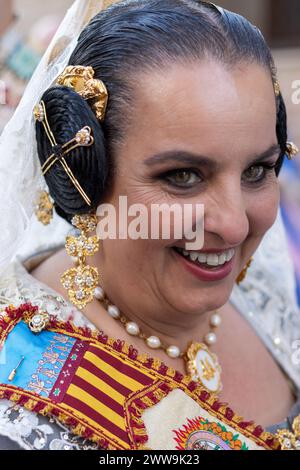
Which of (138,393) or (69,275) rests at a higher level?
(69,275)

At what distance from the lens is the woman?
4.93ft

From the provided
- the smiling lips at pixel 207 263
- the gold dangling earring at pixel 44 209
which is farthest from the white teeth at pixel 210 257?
the gold dangling earring at pixel 44 209

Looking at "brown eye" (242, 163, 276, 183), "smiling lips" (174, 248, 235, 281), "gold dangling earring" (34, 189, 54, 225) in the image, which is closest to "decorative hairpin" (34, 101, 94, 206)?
"gold dangling earring" (34, 189, 54, 225)

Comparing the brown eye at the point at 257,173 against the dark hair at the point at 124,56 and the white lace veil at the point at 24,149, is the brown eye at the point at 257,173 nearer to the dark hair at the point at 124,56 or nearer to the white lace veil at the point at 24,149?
the dark hair at the point at 124,56

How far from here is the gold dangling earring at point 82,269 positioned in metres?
1.62

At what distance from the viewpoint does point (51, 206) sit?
179 centimetres

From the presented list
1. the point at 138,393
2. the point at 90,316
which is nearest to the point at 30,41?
the point at 90,316

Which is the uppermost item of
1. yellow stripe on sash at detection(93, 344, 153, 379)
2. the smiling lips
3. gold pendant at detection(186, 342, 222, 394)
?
the smiling lips

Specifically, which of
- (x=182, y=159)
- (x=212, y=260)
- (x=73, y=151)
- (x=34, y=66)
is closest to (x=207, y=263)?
(x=212, y=260)

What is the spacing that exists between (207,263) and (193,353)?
11.7 inches

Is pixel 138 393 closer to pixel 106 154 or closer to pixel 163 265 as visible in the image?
pixel 163 265

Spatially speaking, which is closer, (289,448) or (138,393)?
(138,393)

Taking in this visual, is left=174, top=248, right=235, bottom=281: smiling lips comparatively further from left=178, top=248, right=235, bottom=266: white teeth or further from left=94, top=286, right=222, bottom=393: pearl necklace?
left=94, top=286, right=222, bottom=393: pearl necklace
